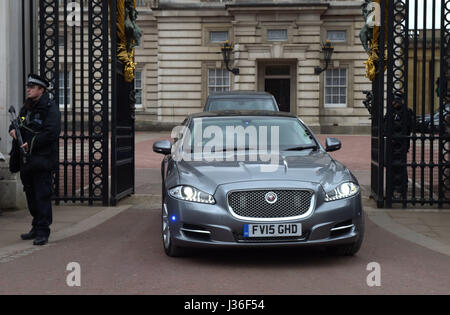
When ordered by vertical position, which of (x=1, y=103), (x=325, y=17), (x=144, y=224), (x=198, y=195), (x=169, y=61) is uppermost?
(x=325, y=17)

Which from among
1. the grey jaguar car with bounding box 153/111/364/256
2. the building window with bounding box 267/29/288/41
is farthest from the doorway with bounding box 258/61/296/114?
the grey jaguar car with bounding box 153/111/364/256

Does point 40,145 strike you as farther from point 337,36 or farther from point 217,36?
point 337,36

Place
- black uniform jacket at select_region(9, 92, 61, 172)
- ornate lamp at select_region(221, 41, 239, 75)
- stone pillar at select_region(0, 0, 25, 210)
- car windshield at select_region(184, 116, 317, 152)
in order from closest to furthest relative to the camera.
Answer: black uniform jacket at select_region(9, 92, 61, 172) < car windshield at select_region(184, 116, 317, 152) < stone pillar at select_region(0, 0, 25, 210) < ornate lamp at select_region(221, 41, 239, 75)

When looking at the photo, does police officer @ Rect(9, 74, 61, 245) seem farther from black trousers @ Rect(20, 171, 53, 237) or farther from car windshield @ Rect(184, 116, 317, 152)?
car windshield @ Rect(184, 116, 317, 152)

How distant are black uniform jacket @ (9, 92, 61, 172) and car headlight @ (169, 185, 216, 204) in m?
1.70

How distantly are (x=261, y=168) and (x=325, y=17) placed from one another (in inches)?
1138

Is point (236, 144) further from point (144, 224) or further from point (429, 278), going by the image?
point (429, 278)

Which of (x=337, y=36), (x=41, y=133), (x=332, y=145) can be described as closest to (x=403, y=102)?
(x=332, y=145)

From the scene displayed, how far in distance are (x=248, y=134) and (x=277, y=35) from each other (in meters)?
27.2

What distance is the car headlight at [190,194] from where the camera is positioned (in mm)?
6070

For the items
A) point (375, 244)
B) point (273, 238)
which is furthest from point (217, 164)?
point (375, 244)

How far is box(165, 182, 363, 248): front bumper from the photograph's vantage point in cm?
597

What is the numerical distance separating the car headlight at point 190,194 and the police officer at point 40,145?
1.71m
